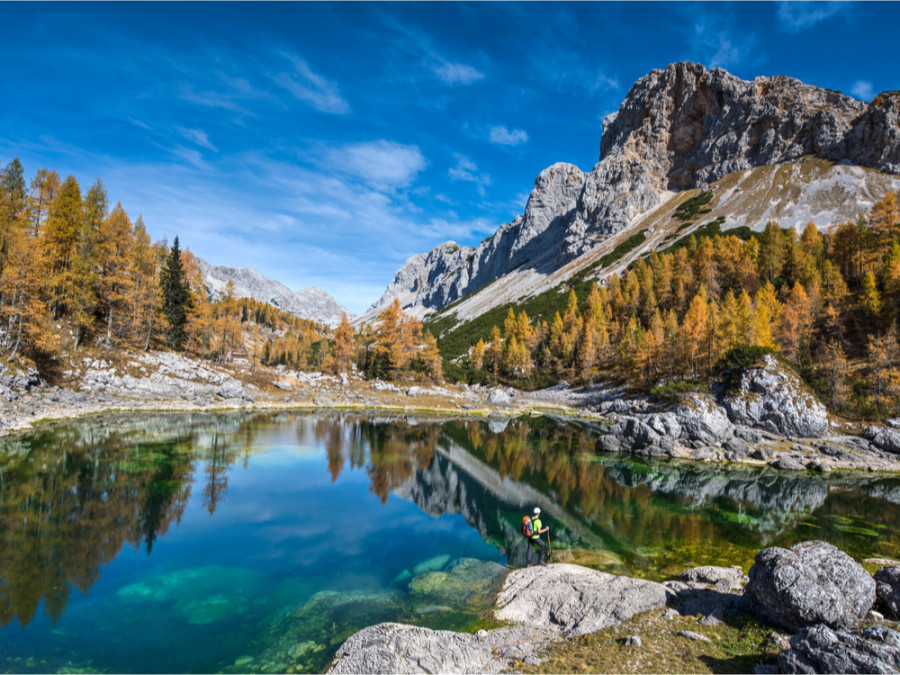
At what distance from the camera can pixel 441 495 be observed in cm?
3067

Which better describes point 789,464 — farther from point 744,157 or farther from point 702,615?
point 744,157

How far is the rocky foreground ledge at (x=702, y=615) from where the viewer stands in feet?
28.3

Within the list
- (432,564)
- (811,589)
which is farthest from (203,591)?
(811,589)

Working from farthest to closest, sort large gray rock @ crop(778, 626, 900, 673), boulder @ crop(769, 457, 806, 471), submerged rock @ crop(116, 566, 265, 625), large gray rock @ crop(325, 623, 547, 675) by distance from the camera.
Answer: boulder @ crop(769, 457, 806, 471) → submerged rock @ crop(116, 566, 265, 625) → large gray rock @ crop(325, 623, 547, 675) → large gray rock @ crop(778, 626, 900, 673)

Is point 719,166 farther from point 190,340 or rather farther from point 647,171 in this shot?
point 190,340

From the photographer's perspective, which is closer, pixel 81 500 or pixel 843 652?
pixel 843 652

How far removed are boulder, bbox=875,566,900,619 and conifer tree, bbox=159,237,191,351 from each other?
77.7m

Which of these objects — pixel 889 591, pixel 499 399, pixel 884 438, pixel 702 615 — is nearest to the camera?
pixel 889 591

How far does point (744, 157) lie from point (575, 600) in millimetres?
208123

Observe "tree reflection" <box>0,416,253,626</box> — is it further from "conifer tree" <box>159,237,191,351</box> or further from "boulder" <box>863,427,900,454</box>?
"boulder" <box>863,427,900,454</box>

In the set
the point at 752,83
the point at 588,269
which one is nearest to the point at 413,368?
the point at 588,269

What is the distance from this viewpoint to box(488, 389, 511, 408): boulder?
279 feet

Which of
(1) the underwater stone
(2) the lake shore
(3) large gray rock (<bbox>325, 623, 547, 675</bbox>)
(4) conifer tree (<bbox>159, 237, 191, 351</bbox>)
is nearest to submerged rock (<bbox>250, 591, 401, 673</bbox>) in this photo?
(3) large gray rock (<bbox>325, 623, 547, 675</bbox>)

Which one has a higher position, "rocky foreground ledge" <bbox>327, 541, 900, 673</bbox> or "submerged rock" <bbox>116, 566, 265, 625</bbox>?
"rocky foreground ledge" <bbox>327, 541, 900, 673</bbox>
